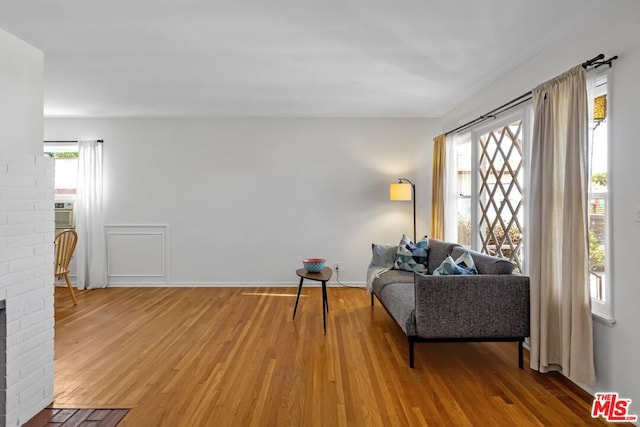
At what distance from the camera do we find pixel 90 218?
5.11 metres

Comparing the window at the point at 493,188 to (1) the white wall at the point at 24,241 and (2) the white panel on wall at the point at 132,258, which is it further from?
(2) the white panel on wall at the point at 132,258

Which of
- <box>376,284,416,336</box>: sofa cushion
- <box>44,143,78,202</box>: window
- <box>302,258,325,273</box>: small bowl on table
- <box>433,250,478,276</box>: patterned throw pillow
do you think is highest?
<box>44,143,78,202</box>: window

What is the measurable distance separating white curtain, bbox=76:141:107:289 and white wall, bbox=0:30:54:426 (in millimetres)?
2882

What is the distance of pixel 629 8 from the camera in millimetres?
2078

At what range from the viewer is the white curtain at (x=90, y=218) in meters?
5.09

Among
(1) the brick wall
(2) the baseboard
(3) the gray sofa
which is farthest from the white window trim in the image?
(1) the brick wall

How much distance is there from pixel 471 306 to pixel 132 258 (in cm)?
454

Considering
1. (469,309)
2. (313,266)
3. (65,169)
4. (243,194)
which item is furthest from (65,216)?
(469,309)

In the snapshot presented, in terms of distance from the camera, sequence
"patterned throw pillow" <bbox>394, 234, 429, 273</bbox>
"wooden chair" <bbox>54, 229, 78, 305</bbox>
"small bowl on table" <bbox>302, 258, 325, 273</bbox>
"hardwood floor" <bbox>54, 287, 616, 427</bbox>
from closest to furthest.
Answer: "hardwood floor" <bbox>54, 287, 616, 427</bbox> < "small bowl on table" <bbox>302, 258, 325, 273</bbox> < "patterned throw pillow" <bbox>394, 234, 429, 273</bbox> < "wooden chair" <bbox>54, 229, 78, 305</bbox>

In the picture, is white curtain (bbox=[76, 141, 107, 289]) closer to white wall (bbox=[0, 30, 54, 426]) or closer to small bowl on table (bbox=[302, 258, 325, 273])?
white wall (bbox=[0, 30, 54, 426])

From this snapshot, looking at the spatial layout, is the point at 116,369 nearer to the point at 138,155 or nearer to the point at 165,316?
the point at 165,316

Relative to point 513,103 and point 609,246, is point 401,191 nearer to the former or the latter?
point 513,103

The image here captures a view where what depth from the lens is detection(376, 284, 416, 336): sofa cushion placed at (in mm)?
2688

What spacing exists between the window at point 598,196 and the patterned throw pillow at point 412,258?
5.70 ft
